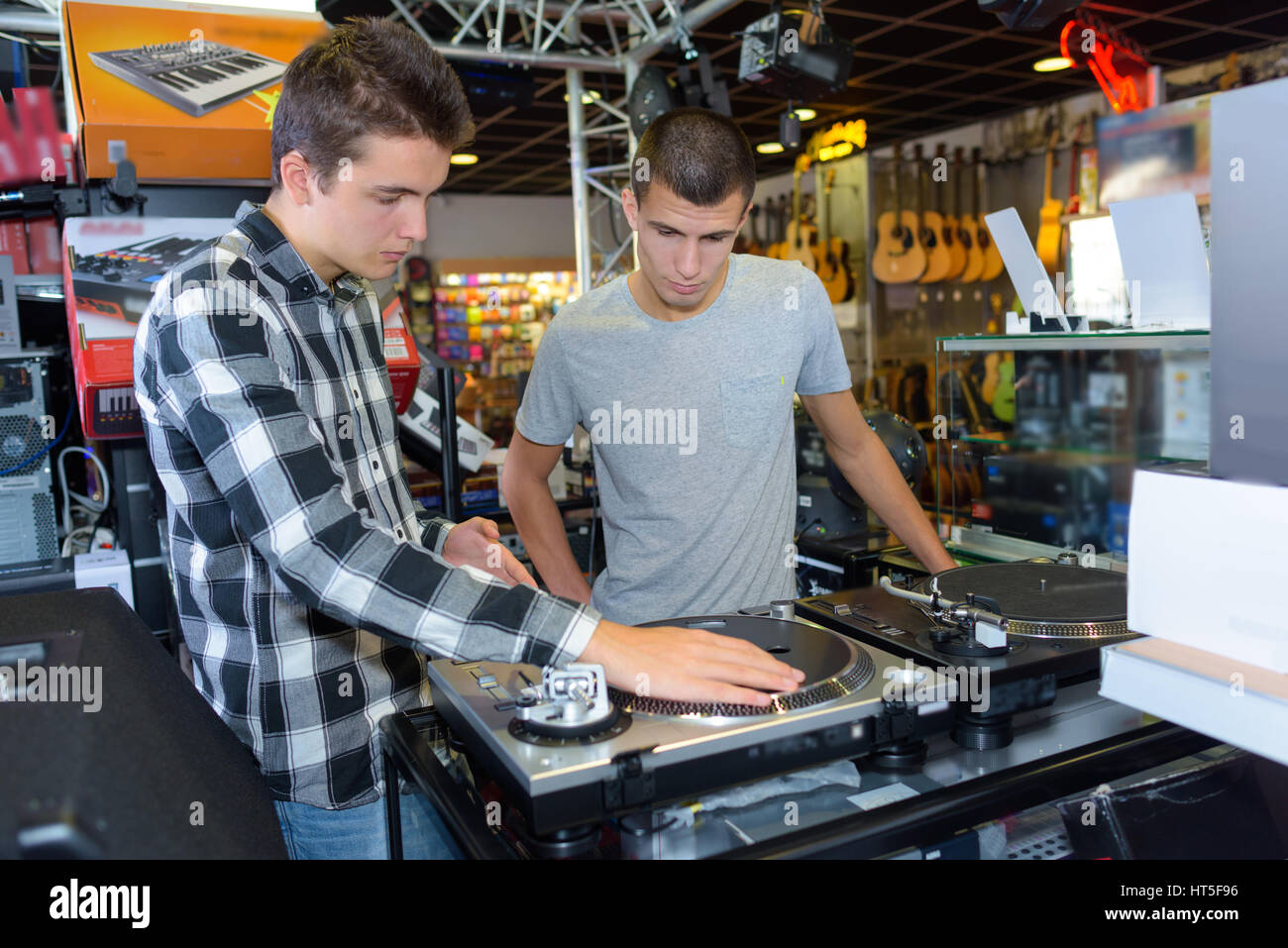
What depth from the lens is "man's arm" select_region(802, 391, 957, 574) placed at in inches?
67.1

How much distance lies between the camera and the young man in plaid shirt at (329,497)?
897mm

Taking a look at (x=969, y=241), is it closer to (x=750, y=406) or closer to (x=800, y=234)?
(x=800, y=234)

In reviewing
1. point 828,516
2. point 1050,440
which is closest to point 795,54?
point 1050,440

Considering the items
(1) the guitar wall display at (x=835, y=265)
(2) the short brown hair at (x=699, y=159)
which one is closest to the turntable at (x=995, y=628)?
(2) the short brown hair at (x=699, y=159)

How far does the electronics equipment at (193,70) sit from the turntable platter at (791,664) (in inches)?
66.2

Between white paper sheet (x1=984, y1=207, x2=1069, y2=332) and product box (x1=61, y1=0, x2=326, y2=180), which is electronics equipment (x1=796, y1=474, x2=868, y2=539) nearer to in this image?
white paper sheet (x1=984, y1=207, x2=1069, y2=332)

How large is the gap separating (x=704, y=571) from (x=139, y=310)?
1.31 m

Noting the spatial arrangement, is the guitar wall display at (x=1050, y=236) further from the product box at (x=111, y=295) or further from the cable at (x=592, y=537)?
the product box at (x=111, y=295)

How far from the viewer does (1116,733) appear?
0.96m

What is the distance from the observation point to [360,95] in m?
1.02

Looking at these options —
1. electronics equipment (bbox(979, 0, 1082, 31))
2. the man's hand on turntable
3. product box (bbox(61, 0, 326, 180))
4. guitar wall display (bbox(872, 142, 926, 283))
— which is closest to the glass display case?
the man's hand on turntable

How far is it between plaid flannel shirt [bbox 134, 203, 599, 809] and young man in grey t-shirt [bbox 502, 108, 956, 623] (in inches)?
16.5
